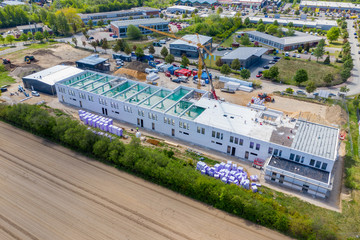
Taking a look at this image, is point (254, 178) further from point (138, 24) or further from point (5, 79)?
point (138, 24)

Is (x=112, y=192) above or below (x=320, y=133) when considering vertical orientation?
below

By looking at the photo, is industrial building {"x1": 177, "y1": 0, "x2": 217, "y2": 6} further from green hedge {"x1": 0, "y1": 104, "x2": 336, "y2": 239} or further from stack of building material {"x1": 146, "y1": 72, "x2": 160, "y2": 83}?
green hedge {"x1": 0, "y1": 104, "x2": 336, "y2": 239}

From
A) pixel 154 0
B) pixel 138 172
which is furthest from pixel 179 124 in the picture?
pixel 154 0

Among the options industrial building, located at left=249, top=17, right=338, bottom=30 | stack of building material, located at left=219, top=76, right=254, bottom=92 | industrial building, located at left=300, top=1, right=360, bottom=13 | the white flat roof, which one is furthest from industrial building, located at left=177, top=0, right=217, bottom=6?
the white flat roof

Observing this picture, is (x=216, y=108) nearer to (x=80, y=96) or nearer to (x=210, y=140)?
(x=210, y=140)

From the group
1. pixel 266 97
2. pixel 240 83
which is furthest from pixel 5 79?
pixel 266 97

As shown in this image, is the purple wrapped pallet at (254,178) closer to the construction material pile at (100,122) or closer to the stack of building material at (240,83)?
the construction material pile at (100,122)

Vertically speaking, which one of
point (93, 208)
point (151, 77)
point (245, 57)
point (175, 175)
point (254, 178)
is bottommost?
point (93, 208)
